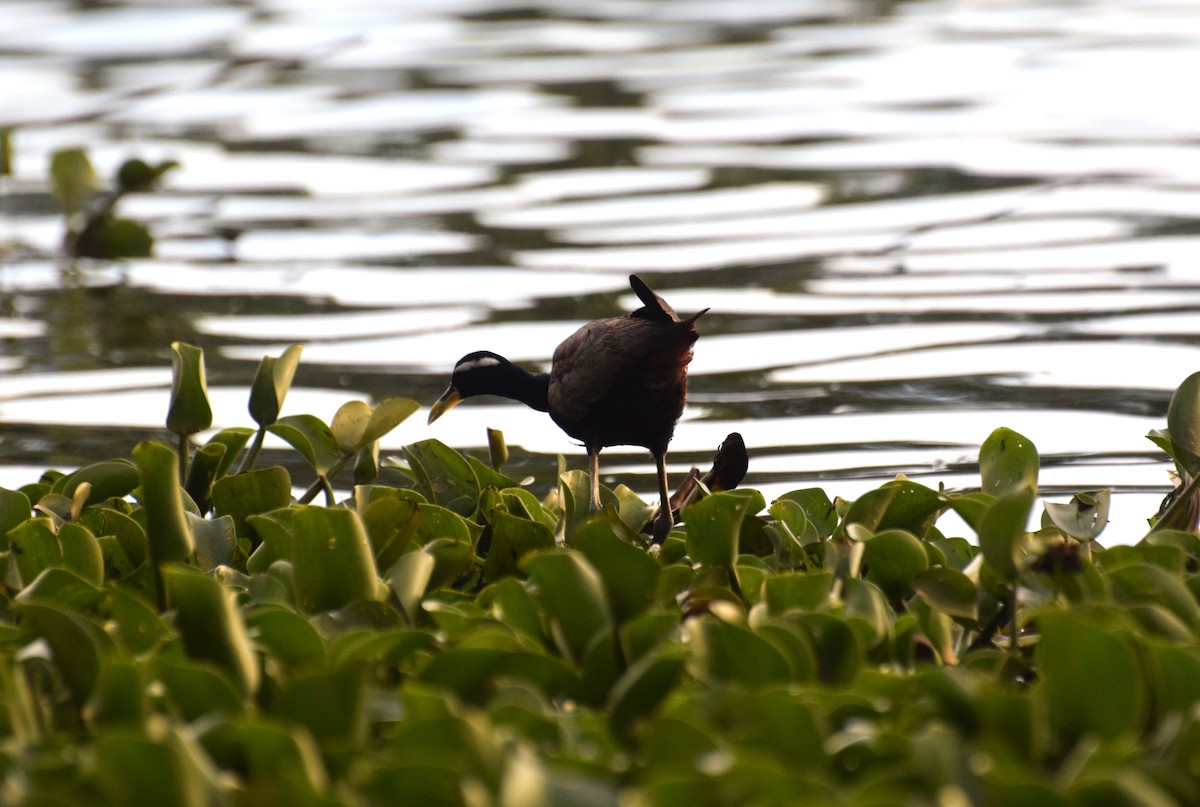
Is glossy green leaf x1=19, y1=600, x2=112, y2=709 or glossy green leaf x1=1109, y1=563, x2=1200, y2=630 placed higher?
glossy green leaf x1=19, y1=600, x2=112, y2=709

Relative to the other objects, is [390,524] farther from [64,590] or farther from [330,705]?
[330,705]

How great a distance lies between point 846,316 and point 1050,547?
488cm

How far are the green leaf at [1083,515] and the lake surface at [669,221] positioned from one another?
4.73 ft

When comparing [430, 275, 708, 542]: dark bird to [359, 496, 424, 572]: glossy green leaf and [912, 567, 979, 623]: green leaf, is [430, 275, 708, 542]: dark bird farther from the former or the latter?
[912, 567, 979, 623]: green leaf

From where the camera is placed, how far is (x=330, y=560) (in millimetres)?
3027

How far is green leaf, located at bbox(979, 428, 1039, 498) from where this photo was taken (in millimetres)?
3680

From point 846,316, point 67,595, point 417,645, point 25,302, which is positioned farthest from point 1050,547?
point 25,302

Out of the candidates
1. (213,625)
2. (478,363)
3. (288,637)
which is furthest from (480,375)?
(213,625)

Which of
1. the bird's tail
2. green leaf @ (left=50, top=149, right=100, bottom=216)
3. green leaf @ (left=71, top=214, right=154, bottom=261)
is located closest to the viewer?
the bird's tail

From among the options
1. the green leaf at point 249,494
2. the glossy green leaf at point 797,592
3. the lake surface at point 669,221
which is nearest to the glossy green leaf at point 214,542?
the green leaf at point 249,494

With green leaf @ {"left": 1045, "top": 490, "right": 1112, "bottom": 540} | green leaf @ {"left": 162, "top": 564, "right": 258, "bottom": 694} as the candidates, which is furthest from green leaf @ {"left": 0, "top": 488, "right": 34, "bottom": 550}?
green leaf @ {"left": 1045, "top": 490, "right": 1112, "bottom": 540}

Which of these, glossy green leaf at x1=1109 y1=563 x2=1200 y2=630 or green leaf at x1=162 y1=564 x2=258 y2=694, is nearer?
green leaf at x1=162 y1=564 x2=258 y2=694

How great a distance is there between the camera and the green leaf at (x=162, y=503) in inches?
115

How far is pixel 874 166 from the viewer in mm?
10633
